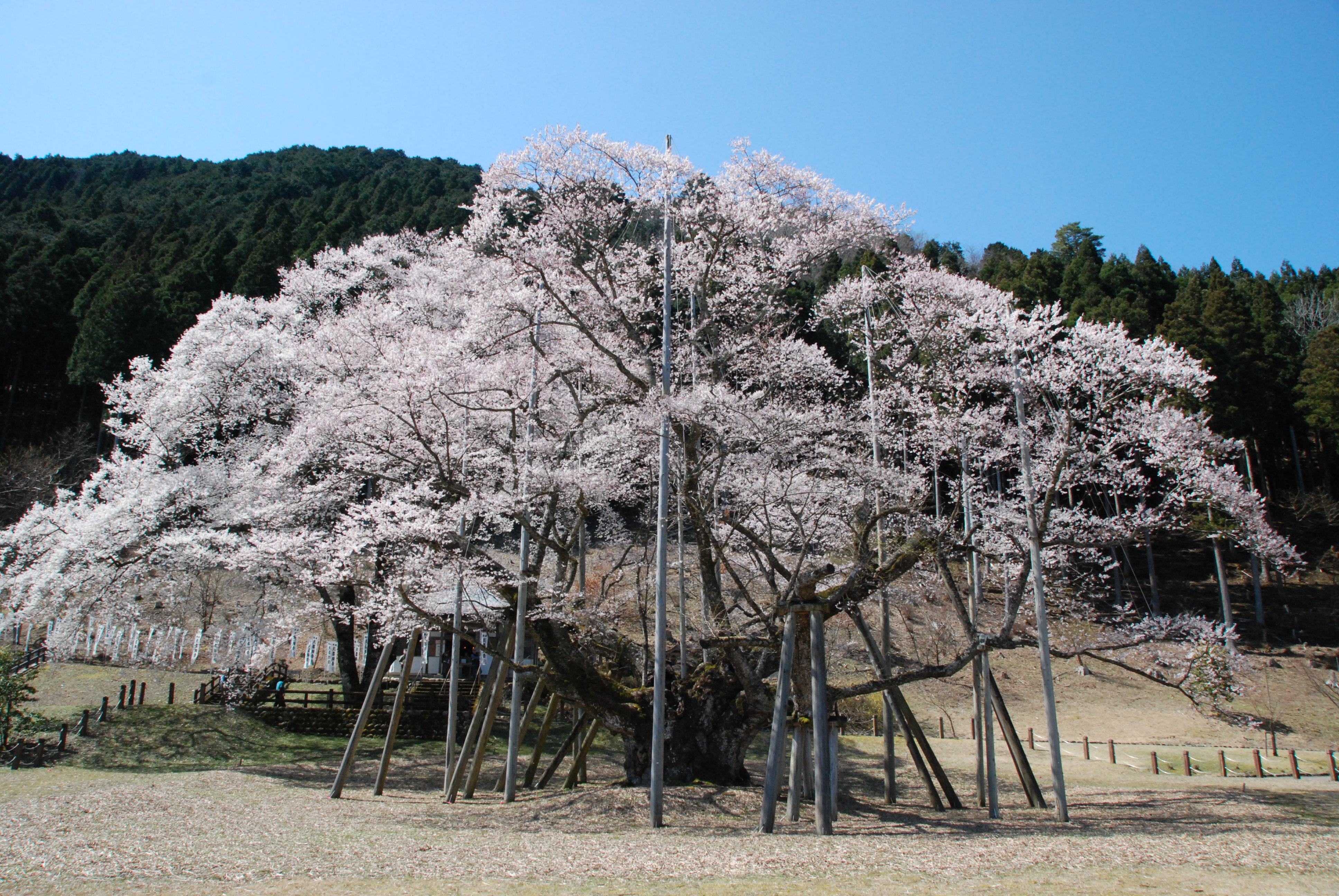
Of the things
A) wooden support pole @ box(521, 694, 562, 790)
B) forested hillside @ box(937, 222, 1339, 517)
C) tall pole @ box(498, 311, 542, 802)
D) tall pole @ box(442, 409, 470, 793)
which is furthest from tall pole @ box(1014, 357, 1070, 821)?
forested hillside @ box(937, 222, 1339, 517)

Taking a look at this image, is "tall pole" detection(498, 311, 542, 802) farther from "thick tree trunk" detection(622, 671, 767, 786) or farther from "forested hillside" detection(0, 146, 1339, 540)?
"forested hillside" detection(0, 146, 1339, 540)

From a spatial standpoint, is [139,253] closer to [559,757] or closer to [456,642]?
[456,642]

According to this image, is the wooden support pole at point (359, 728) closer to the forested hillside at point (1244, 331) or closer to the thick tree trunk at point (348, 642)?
the thick tree trunk at point (348, 642)

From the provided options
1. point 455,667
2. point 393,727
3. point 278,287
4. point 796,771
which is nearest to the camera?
point 796,771

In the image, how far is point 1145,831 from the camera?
9.88 metres

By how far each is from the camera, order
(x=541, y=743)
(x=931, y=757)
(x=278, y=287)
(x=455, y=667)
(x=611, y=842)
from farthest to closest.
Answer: (x=278, y=287) < (x=541, y=743) < (x=455, y=667) < (x=931, y=757) < (x=611, y=842)

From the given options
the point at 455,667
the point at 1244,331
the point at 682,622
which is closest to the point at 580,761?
the point at 455,667

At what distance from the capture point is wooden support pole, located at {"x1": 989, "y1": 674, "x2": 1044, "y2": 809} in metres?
12.4

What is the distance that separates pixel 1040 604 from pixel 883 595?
8.51 ft

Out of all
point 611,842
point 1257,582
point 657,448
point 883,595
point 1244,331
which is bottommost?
point 611,842

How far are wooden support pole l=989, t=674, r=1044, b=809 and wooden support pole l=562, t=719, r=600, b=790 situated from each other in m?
6.56

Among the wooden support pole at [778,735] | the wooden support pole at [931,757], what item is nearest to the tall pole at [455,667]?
the wooden support pole at [778,735]

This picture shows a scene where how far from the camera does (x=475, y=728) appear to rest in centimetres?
1409

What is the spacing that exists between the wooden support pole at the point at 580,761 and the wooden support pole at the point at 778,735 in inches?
180
